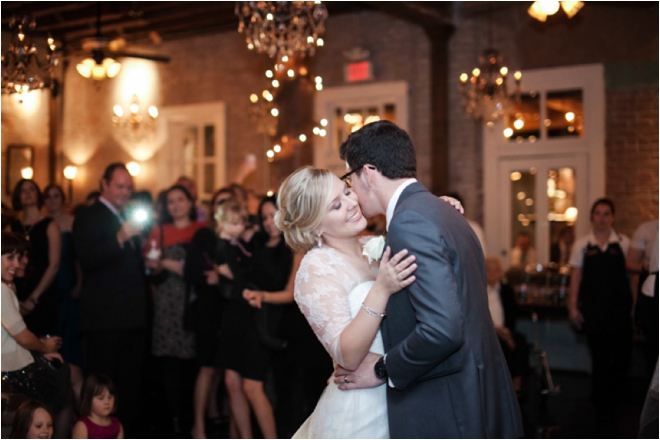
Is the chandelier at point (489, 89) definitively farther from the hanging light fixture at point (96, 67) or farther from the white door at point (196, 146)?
the white door at point (196, 146)

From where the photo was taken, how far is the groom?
1889 millimetres

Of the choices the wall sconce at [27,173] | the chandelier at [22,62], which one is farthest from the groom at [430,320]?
the wall sconce at [27,173]

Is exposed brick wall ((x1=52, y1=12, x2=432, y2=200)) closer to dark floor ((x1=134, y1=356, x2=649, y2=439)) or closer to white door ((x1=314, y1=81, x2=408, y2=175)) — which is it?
white door ((x1=314, y1=81, x2=408, y2=175))

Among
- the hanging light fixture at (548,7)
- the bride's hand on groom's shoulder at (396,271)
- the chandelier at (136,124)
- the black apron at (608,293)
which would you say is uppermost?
the hanging light fixture at (548,7)

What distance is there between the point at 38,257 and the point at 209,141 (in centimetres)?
598

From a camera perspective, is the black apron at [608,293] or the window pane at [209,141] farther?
the window pane at [209,141]

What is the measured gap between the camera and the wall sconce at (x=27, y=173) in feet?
16.7

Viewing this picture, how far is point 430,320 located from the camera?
1869mm

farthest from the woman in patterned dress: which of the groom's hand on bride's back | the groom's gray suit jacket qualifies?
the groom's gray suit jacket

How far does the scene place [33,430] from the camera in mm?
3303

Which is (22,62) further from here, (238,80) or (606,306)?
(238,80)

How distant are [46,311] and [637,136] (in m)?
6.28

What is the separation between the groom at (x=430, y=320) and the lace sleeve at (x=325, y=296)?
0.17 m

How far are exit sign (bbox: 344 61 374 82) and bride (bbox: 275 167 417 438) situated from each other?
6.75m
